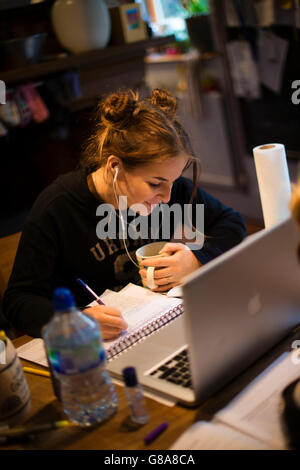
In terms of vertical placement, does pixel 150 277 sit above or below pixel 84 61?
below

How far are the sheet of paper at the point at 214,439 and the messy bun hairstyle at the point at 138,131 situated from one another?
2.27ft

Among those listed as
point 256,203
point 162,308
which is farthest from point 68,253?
point 256,203

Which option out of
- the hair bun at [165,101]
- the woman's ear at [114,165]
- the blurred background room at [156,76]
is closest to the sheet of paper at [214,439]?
the woman's ear at [114,165]

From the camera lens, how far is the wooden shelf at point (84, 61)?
2500mm

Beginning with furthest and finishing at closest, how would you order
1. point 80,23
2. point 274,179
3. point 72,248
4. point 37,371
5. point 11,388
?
1. point 80,23
2. point 72,248
3. point 274,179
4. point 37,371
5. point 11,388

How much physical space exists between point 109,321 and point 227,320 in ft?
1.07

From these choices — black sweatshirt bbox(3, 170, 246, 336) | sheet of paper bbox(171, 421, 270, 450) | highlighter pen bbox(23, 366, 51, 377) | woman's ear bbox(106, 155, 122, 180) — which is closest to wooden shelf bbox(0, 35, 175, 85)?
black sweatshirt bbox(3, 170, 246, 336)

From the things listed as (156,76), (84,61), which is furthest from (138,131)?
(156,76)

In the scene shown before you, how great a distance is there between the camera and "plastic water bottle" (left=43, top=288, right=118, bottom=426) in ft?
2.91

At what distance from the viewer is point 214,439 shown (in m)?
0.84

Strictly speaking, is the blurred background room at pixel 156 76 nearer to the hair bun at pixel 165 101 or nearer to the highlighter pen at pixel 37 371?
the hair bun at pixel 165 101

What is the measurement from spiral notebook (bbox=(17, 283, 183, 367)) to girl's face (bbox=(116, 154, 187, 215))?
0.23m

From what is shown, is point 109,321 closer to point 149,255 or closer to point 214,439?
point 149,255

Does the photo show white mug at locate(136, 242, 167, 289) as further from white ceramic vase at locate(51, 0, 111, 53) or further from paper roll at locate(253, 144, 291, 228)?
white ceramic vase at locate(51, 0, 111, 53)
